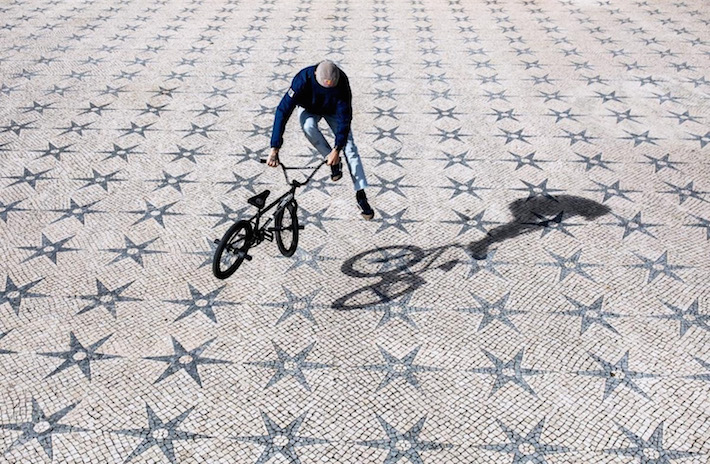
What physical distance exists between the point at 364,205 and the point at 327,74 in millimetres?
1116

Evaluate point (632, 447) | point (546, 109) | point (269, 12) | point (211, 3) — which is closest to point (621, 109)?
point (546, 109)

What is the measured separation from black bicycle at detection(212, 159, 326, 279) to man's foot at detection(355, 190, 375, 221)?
0.43 meters

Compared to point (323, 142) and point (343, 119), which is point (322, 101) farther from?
point (323, 142)

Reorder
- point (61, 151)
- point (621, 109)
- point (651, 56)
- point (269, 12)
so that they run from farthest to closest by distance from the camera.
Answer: point (269, 12)
point (651, 56)
point (621, 109)
point (61, 151)

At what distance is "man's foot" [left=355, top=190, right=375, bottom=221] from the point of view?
14.1 feet

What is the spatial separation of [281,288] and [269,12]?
7295 mm

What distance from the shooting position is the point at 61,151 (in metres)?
5.65

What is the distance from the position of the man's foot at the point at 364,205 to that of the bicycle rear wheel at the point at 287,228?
0.48m

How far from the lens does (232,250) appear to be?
381 centimetres

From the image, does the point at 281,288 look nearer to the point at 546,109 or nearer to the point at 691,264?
the point at 691,264

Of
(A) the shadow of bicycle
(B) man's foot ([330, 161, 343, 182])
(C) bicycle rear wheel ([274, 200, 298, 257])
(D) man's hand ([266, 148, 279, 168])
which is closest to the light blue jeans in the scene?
(B) man's foot ([330, 161, 343, 182])

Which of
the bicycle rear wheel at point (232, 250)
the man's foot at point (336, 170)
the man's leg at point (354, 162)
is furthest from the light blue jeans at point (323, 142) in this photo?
the bicycle rear wheel at point (232, 250)

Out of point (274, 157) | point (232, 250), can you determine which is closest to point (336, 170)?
point (274, 157)

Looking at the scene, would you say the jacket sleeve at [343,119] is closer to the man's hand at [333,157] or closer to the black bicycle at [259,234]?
the man's hand at [333,157]
